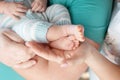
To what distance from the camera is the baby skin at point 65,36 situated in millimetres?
778

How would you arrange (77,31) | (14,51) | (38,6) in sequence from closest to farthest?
(77,31) → (14,51) → (38,6)

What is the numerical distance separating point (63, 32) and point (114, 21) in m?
0.31

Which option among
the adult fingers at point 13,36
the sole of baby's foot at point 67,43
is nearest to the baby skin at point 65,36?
the sole of baby's foot at point 67,43

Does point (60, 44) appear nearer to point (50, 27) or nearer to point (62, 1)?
point (50, 27)

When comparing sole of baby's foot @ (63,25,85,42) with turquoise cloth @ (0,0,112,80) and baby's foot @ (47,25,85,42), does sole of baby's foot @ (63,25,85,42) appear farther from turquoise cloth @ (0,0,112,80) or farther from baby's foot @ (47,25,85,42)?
turquoise cloth @ (0,0,112,80)

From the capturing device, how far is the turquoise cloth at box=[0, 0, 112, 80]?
3.32 ft

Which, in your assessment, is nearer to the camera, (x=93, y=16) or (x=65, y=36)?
(x=65, y=36)

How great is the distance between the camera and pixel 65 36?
32.7 inches

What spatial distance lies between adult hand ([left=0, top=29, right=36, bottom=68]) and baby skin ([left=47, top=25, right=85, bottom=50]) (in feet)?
0.29

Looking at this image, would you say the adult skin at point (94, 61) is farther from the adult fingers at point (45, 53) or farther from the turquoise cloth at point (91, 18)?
the turquoise cloth at point (91, 18)

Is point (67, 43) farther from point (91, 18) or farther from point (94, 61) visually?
point (91, 18)

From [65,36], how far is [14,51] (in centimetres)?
19

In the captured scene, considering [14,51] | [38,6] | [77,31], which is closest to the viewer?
[77,31]

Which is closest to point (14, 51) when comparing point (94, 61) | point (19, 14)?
point (19, 14)
